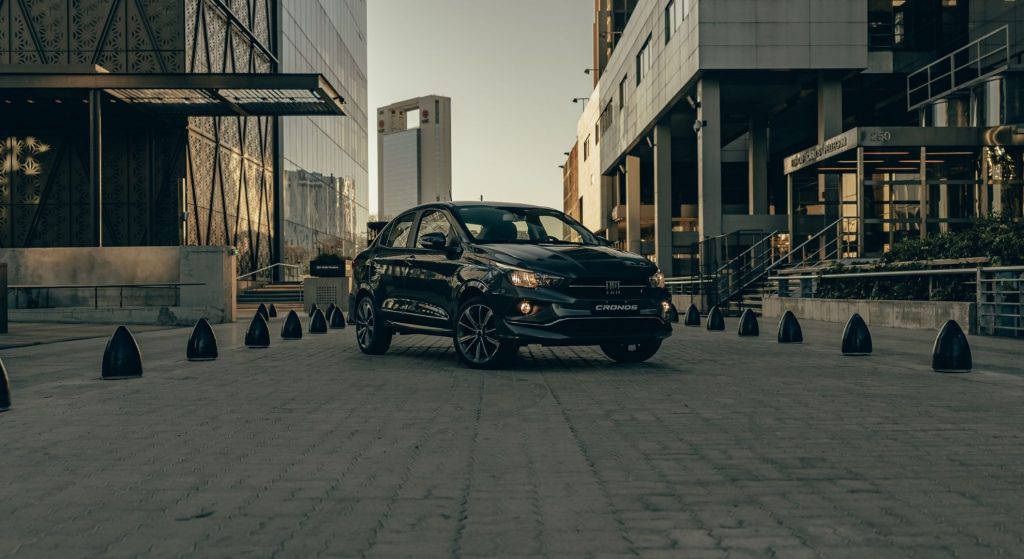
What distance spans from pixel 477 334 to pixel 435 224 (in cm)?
184

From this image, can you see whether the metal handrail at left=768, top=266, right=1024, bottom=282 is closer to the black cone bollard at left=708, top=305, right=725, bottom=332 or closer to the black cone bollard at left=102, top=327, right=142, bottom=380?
the black cone bollard at left=708, top=305, right=725, bottom=332

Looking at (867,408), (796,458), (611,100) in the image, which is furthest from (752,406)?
(611,100)

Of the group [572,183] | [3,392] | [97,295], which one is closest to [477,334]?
[3,392]

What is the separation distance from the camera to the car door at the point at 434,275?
10.6 meters

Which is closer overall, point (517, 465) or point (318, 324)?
point (517, 465)

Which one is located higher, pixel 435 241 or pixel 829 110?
pixel 829 110

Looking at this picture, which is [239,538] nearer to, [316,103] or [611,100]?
[316,103]

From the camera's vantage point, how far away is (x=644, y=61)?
2004 inches

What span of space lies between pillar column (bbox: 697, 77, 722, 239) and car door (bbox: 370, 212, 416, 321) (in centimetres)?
2849

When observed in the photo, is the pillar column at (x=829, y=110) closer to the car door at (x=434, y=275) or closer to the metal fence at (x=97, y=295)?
the metal fence at (x=97, y=295)

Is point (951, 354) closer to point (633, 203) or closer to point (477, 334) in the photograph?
point (477, 334)

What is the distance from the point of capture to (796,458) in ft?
17.2

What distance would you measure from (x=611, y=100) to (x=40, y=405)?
199ft

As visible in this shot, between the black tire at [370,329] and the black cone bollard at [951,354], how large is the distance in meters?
6.25
